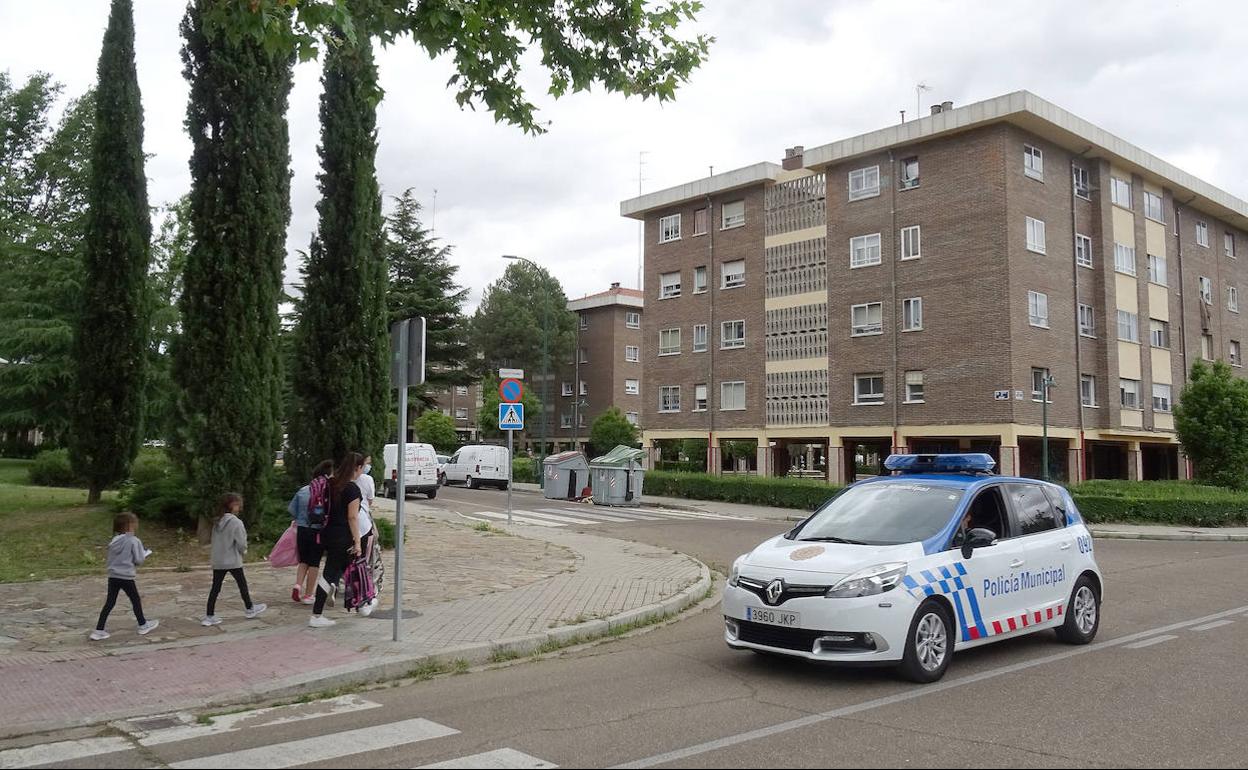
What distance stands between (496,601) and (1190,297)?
4064 cm

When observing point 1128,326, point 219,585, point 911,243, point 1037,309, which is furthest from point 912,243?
point 219,585

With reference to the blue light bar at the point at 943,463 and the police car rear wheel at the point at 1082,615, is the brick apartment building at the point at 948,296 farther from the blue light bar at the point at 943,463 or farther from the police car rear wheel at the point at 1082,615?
the blue light bar at the point at 943,463

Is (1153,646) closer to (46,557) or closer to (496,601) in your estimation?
(496,601)

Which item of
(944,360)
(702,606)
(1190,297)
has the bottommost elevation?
(702,606)

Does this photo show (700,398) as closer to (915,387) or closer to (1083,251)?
(915,387)

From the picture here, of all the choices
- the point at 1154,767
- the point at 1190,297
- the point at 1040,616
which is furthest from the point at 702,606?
the point at 1190,297

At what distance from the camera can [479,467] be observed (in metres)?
41.6

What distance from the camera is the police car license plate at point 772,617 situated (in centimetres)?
675

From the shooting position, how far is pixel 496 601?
10.4m

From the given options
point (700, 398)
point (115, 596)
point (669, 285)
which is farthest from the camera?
point (669, 285)

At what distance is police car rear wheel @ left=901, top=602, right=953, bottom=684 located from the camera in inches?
263

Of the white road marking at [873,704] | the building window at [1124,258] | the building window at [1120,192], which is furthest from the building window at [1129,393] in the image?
the white road marking at [873,704]

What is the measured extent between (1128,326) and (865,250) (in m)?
10.9

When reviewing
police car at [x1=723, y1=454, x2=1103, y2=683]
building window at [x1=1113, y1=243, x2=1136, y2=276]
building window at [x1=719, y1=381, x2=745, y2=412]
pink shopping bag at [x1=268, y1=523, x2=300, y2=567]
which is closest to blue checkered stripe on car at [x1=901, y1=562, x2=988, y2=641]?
police car at [x1=723, y1=454, x2=1103, y2=683]
